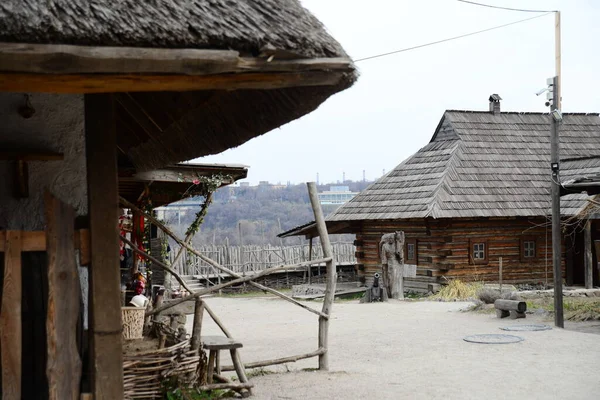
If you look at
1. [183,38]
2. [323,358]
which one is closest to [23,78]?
[183,38]

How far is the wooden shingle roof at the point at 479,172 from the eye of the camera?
66.7 feet

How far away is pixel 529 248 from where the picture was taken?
2109cm

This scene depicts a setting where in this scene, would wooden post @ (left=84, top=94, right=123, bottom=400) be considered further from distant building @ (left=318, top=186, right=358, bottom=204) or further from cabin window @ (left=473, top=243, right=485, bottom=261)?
distant building @ (left=318, top=186, right=358, bottom=204)

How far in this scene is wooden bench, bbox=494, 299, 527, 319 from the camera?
13867 millimetres

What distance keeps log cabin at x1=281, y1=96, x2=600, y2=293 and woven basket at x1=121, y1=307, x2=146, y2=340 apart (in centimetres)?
1261

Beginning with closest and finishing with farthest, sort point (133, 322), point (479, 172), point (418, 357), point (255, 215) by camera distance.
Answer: point (133, 322) < point (418, 357) < point (479, 172) < point (255, 215)

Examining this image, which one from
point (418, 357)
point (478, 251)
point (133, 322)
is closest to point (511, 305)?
point (418, 357)

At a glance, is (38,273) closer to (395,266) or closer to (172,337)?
(172,337)

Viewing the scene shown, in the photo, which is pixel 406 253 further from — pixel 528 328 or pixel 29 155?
pixel 29 155

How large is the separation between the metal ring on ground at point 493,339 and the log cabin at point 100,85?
24.2 feet

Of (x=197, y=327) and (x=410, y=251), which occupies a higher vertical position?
(x=410, y=251)

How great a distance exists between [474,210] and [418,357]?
10.2 m

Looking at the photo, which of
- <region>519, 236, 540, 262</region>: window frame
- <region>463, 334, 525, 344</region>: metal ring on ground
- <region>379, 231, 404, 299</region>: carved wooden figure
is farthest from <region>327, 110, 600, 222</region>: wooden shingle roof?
<region>463, 334, 525, 344</region>: metal ring on ground

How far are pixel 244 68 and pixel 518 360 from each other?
7.37 m
